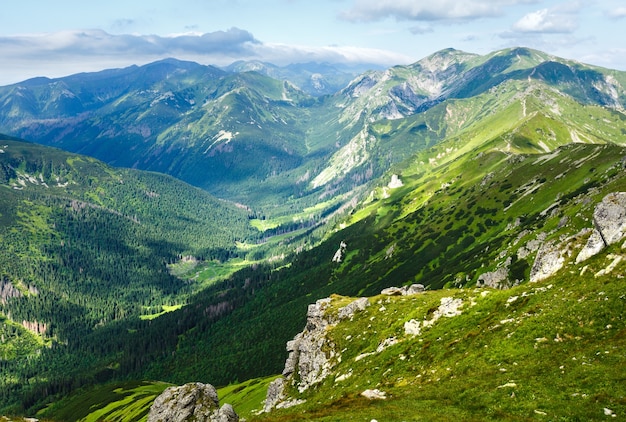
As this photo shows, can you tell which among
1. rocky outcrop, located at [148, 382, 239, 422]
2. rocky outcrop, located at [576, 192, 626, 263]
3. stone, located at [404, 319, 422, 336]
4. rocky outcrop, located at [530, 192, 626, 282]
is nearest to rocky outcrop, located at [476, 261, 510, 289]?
rocky outcrop, located at [530, 192, 626, 282]

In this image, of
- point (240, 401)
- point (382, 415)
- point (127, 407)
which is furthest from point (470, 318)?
point (127, 407)

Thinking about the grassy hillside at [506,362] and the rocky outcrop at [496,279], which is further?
the rocky outcrop at [496,279]

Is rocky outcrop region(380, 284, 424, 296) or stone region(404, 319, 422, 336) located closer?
stone region(404, 319, 422, 336)

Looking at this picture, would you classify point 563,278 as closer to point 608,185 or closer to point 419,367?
point 419,367

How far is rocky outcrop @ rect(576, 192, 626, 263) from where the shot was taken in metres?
59.4

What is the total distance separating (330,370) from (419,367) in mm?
28807

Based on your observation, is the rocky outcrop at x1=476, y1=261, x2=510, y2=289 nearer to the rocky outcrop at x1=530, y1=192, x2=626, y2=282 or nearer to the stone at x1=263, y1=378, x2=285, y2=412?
the rocky outcrop at x1=530, y1=192, x2=626, y2=282

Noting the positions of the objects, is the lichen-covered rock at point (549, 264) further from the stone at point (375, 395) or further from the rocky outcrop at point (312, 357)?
the rocky outcrop at point (312, 357)

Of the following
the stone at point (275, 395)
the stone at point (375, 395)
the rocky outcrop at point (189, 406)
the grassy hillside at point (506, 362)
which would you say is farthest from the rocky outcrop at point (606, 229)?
the stone at point (275, 395)

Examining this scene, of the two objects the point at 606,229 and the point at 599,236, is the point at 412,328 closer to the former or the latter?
the point at 599,236

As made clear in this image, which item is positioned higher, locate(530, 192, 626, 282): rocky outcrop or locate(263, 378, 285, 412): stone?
locate(530, 192, 626, 282): rocky outcrop

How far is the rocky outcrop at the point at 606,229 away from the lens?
59406mm

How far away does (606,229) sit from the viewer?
6150 centimetres

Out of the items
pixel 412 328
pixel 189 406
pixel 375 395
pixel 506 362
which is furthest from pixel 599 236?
pixel 189 406
